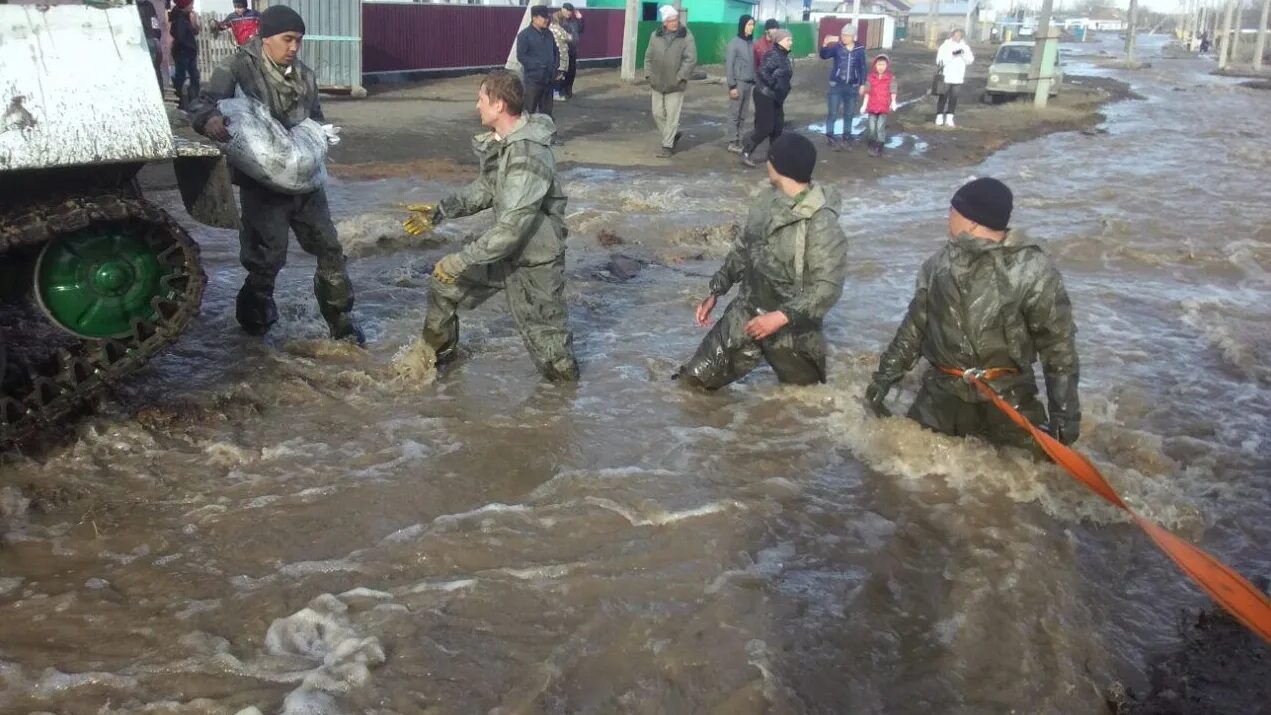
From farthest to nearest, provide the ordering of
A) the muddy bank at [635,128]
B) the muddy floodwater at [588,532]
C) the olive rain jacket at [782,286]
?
the muddy bank at [635,128] → the olive rain jacket at [782,286] → the muddy floodwater at [588,532]

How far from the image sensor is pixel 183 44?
14.5m

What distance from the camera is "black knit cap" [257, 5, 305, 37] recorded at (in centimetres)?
550

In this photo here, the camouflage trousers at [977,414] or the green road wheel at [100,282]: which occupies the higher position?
the green road wheel at [100,282]

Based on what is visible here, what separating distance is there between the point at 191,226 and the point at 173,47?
251 inches

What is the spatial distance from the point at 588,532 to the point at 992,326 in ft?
6.28

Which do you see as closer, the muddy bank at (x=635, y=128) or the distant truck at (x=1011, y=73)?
the muddy bank at (x=635, y=128)

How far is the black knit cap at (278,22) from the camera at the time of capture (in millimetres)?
5504

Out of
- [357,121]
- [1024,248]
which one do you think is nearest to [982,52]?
[357,121]

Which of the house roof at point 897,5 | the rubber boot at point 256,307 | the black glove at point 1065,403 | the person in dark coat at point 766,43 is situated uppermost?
the house roof at point 897,5

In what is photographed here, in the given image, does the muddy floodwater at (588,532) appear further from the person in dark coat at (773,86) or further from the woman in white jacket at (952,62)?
the woman in white jacket at (952,62)

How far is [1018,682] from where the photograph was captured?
360 cm

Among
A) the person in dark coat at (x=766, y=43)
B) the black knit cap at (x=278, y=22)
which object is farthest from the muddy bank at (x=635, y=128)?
the black knit cap at (x=278, y=22)

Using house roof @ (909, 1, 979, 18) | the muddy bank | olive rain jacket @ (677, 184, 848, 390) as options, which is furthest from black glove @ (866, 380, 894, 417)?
house roof @ (909, 1, 979, 18)

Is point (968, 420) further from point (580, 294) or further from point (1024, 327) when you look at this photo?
point (580, 294)
